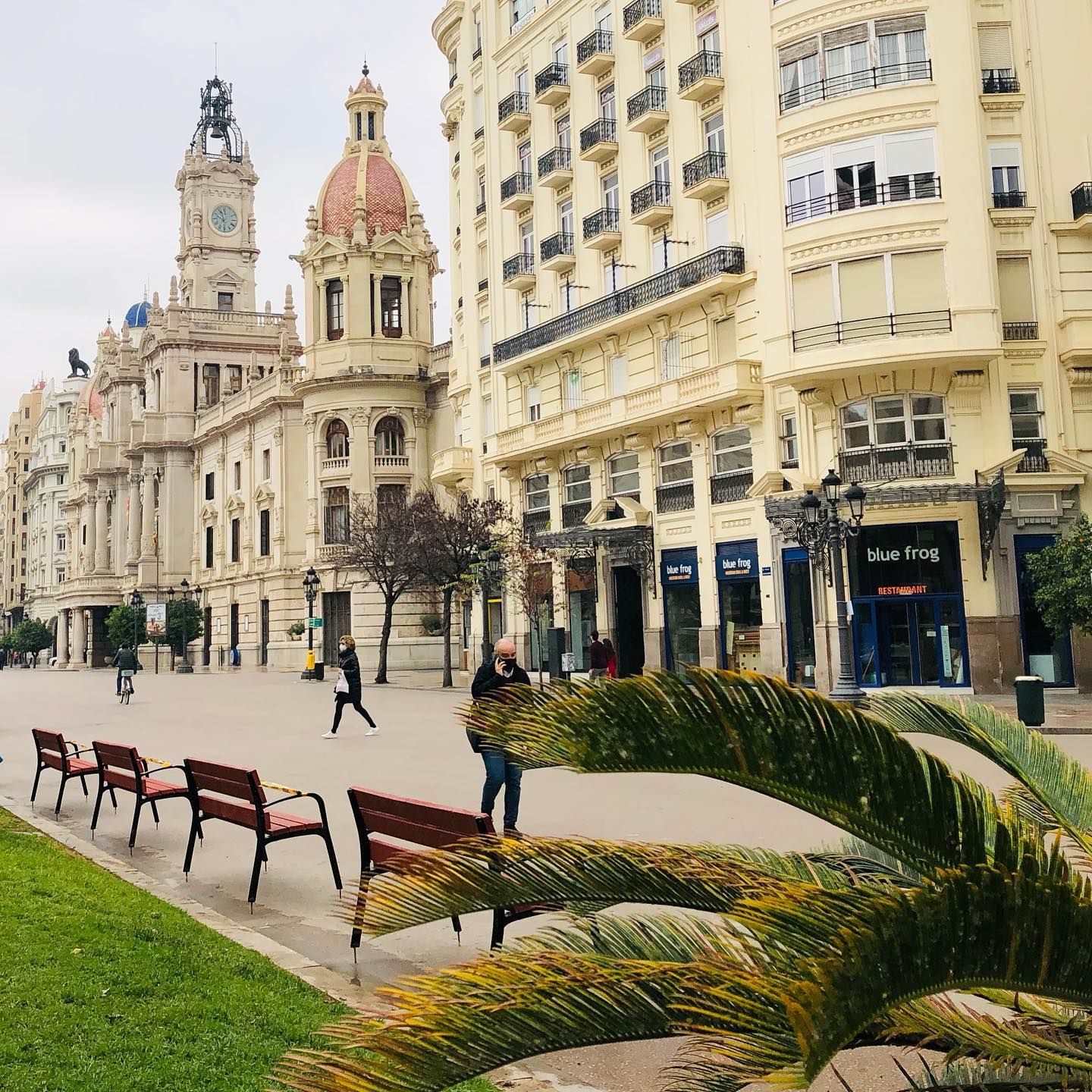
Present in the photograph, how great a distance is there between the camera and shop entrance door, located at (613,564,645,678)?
34.5 metres

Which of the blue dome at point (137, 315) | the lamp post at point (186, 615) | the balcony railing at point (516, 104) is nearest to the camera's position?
the balcony railing at point (516, 104)

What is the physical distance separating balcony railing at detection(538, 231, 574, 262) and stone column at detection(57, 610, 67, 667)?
63.1 metres

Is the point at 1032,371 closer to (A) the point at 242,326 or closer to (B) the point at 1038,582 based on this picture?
(B) the point at 1038,582

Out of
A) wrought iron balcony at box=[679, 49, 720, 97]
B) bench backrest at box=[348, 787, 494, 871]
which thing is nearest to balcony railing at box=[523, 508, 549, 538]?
wrought iron balcony at box=[679, 49, 720, 97]

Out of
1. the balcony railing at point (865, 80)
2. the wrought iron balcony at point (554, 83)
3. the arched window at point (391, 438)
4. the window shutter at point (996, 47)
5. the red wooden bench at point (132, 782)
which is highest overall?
the wrought iron balcony at point (554, 83)

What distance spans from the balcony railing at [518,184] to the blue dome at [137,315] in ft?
228

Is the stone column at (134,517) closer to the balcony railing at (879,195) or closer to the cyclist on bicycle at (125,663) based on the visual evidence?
the cyclist on bicycle at (125,663)

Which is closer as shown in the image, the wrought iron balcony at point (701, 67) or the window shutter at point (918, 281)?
the window shutter at point (918, 281)

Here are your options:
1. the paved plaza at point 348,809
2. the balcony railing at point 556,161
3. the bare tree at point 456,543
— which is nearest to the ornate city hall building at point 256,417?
the bare tree at point 456,543

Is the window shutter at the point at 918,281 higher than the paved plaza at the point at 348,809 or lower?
higher

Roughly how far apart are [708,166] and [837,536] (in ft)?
40.4

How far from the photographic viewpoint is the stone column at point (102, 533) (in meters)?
84.1

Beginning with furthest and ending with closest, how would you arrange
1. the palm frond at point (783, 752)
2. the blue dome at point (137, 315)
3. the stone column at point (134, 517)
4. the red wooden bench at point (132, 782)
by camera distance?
the blue dome at point (137, 315)
the stone column at point (134, 517)
the red wooden bench at point (132, 782)
the palm frond at point (783, 752)

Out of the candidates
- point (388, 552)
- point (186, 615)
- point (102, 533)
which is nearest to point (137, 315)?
point (102, 533)
